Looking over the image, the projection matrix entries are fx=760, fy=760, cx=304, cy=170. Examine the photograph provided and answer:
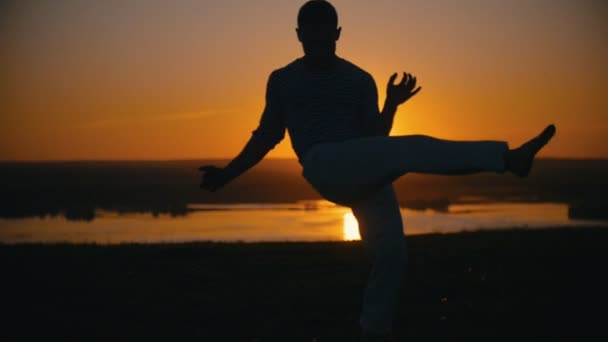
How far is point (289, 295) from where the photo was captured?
9633 millimetres

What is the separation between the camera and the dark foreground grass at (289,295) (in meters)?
7.60

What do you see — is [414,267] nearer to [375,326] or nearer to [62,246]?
[375,326]

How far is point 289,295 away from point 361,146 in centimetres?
522

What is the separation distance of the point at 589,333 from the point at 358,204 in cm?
348

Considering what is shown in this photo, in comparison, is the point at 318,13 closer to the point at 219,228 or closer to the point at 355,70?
the point at 355,70

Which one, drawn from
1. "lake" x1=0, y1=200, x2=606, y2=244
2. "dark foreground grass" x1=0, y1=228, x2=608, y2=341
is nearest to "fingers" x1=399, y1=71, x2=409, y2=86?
"dark foreground grass" x1=0, y1=228, x2=608, y2=341

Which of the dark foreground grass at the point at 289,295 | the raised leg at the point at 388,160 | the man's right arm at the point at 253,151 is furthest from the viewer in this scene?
the dark foreground grass at the point at 289,295

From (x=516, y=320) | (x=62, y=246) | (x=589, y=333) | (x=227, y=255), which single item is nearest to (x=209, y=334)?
(x=516, y=320)

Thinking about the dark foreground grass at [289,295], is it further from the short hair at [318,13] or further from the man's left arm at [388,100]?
the short hair at [318,13]

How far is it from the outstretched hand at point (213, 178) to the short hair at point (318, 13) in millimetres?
1440

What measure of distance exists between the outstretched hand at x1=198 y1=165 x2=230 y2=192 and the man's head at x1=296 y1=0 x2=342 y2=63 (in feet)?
4.19

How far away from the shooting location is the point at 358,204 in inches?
206

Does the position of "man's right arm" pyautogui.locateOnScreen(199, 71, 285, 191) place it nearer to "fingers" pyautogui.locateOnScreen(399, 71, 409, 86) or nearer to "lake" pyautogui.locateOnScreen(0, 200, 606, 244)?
"fingers" pyautogui.locateOnScreen(399, 71, 409, 86)

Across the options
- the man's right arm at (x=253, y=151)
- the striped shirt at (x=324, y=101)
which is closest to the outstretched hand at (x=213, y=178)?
the man's right arm at (x=253, y=151)
